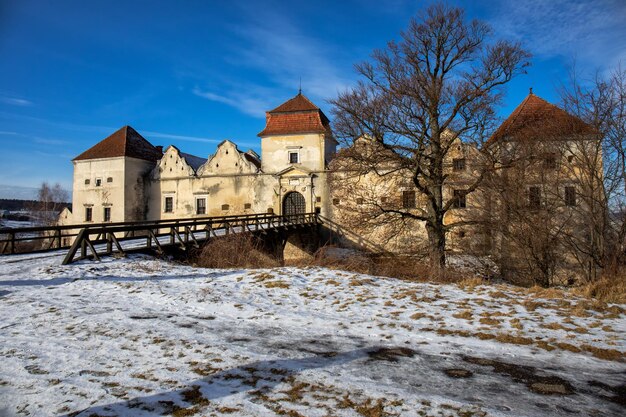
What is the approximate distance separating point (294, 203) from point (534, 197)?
1708cm

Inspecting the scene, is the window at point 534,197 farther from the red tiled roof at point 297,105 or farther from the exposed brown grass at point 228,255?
the red tiled roof at point 297,105

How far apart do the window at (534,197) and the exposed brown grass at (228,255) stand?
10747mm

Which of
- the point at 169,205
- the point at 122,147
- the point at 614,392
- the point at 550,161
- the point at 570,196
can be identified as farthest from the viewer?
the point at 169,205

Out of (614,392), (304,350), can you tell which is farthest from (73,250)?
(614,392)

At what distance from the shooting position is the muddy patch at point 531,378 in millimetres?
3459

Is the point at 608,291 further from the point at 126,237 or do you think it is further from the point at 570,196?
the point at 126,237

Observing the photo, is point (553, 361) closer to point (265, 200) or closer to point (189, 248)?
point (189, 248)

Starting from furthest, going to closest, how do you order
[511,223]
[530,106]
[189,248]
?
[530,106] → [511,223] → [189,248]

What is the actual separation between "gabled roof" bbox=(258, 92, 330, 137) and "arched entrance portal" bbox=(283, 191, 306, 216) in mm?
4625

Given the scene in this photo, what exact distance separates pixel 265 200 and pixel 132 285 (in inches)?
864

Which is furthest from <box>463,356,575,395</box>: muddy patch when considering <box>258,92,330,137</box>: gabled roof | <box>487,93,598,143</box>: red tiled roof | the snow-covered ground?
<box>258,92,330,137</box>: gabled roof

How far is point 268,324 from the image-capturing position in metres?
5.65

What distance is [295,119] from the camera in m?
29.4

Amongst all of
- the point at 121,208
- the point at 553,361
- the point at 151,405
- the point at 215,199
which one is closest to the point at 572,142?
the point at 553,361
